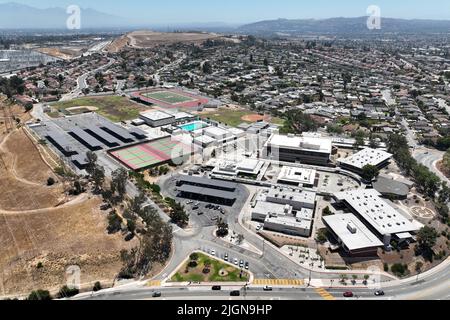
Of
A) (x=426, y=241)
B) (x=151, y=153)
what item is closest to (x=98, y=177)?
(x=151, y=153)

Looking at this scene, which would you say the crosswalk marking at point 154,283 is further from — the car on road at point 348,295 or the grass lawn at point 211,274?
the car on road at point 348,295

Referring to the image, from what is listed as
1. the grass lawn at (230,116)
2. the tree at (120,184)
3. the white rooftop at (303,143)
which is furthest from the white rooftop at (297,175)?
the grass lawn at (230,116)

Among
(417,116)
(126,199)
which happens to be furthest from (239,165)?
(417,116)

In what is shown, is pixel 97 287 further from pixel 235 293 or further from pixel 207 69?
pixel 207 69
